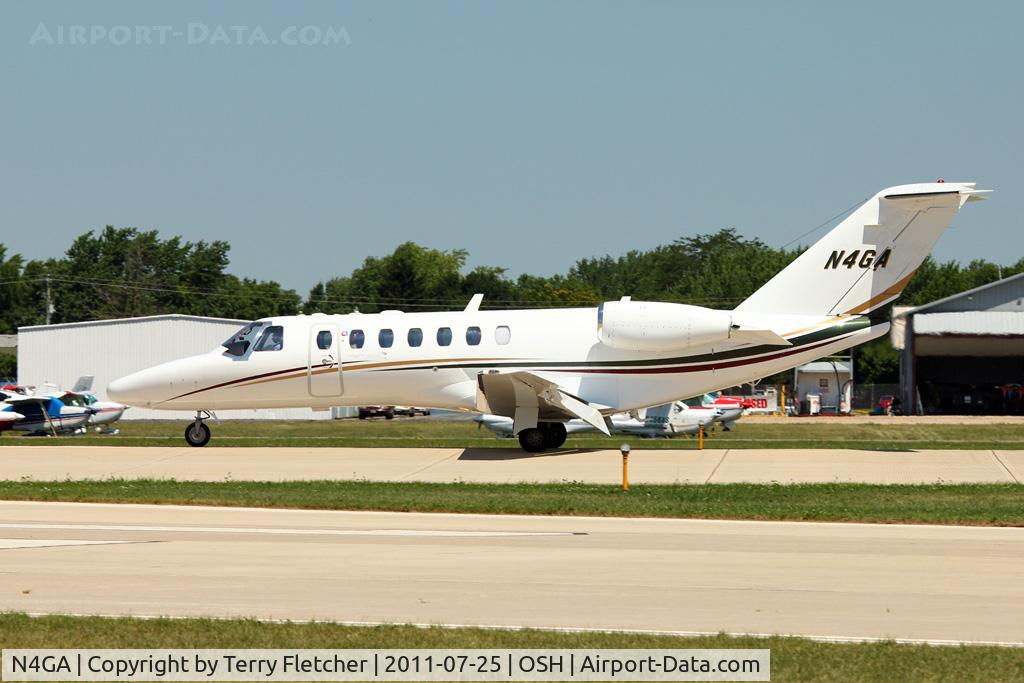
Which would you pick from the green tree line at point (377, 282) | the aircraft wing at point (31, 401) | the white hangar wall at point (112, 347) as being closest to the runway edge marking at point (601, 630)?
the aircraft wing at point (31, 401)

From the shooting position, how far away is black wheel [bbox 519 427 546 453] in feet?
79.7

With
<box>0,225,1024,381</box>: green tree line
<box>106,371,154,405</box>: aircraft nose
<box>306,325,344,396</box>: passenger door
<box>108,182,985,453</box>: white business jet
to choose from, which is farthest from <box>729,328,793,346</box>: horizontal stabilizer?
<box>0,225,1024,381</box>: green tree line

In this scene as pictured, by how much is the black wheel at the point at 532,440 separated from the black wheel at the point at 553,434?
15cm

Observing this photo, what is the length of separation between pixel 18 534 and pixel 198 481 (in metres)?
6.31

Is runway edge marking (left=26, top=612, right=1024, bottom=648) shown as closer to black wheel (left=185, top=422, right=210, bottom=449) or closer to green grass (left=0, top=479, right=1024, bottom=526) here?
green grass (left=0, top=479, right=1024, bottom=526)

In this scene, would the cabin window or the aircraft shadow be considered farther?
the cabin window

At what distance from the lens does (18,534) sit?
13.7m

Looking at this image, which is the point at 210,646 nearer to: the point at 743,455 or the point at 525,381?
the point at 525,381

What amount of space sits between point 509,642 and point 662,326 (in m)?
15.6

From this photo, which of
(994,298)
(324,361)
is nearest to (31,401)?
(324,361)

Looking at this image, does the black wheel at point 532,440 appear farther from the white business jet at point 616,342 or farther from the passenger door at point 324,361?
the passenger door at point 324,361

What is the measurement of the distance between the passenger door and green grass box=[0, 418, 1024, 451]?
126 inches

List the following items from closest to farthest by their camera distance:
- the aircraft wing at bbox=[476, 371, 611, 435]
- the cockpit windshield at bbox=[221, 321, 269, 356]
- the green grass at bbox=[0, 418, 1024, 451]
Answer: the aircraft wing at bbox=[476, 371, 611, 435]
the cockpit windshield at bbox=[221, 321, 269, 356]
the green grass at bbox=[0, 418, 1024, 451]

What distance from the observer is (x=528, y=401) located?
23750 millimetres
